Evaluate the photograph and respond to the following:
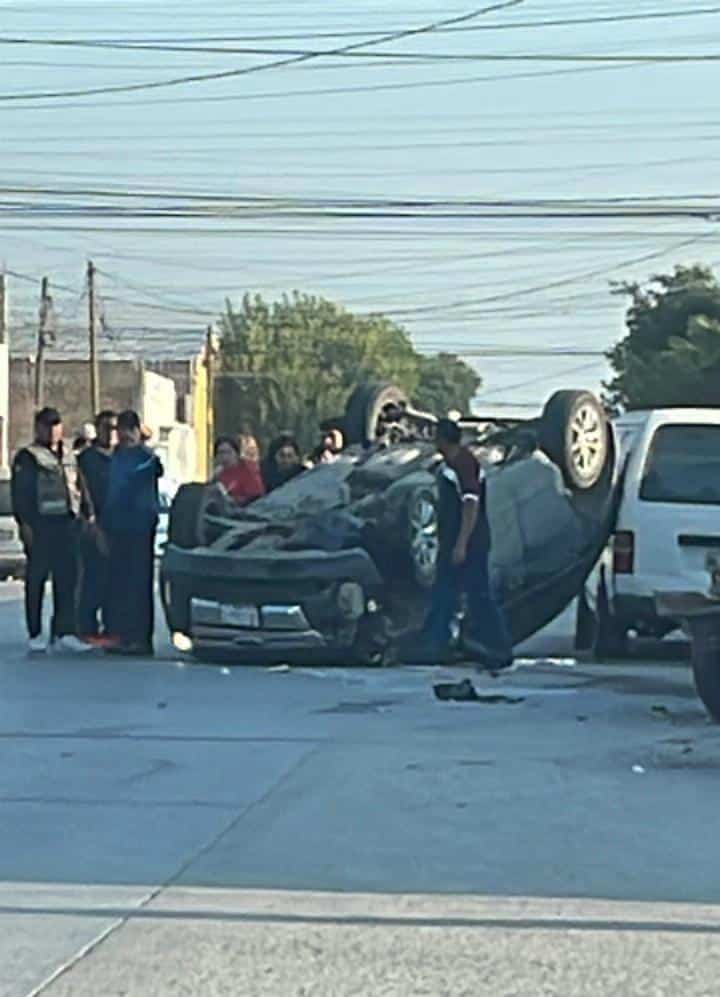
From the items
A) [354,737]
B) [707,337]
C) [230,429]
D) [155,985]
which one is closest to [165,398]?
[230,429]

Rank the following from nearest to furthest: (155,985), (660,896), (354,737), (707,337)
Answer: (155,985), (660,896), (354,737), (707,337)

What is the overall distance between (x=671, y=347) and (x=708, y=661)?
44606mm

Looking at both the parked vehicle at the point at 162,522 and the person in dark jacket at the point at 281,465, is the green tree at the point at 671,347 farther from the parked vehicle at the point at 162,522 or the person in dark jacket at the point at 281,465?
the person in dark jacket at the point at 281,465

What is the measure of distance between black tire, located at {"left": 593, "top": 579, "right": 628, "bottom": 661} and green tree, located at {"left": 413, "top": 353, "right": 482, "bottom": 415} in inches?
3594

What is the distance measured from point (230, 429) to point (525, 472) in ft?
260

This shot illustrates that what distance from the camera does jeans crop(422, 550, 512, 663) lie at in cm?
1656

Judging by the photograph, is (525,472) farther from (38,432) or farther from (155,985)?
(155,985)

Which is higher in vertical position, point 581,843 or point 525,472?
point 525,472

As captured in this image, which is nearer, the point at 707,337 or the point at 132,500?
the point at 132,500

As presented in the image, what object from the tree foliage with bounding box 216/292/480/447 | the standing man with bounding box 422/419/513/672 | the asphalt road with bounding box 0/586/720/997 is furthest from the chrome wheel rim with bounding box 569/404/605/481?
the tree foliage with bounding box 216/292/480/447

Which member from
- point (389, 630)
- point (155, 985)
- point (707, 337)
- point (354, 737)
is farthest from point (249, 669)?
point (707, 337)

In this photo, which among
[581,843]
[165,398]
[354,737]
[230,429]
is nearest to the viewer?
[581,843]

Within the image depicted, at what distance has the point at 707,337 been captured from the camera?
55469 millimetres

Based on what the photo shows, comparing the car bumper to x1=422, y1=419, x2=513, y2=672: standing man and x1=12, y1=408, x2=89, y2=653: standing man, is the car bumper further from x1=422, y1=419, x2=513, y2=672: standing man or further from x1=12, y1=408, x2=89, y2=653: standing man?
x1=12, y1=408, x2=89, y2=653: standing man
